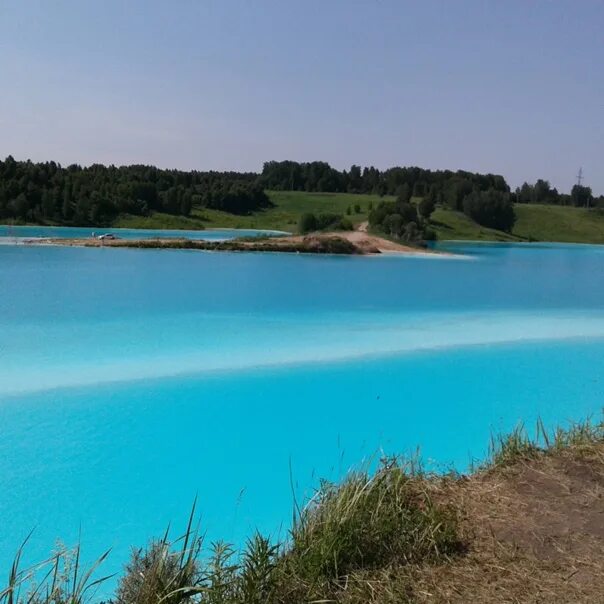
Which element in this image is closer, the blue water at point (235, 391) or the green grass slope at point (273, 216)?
the blue water at point (235, 391)

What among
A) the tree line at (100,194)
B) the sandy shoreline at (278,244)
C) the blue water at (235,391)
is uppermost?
the tree line at (100,194)

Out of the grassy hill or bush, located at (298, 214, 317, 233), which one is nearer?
bush, located at (298, 214, 317, 233)

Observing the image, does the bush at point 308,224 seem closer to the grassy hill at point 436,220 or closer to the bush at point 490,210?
the grassy hill at point 436,220

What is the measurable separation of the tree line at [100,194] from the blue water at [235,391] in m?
37.1

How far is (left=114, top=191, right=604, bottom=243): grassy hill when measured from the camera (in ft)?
186

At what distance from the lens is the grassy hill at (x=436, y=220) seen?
186 feet

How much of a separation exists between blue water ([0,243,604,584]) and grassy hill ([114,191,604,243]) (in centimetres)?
3335

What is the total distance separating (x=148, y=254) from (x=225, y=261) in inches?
158

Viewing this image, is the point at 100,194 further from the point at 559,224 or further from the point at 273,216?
the point at 559,224

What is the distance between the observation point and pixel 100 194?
57.2 metres

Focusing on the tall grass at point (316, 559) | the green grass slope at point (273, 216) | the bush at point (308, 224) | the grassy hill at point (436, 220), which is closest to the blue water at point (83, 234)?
the bush at point (308, 224)

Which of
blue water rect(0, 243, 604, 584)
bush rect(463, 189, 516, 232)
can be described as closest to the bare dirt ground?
blue water rect(0, 243, 604, 584)

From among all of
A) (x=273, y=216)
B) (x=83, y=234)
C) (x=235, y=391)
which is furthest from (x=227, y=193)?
(x=235, y=391)

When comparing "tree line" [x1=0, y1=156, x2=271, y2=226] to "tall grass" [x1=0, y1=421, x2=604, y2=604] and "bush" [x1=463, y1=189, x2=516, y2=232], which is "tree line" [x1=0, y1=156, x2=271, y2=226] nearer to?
"bush" [x1=463, y1=189, x2=516, y2=232]
